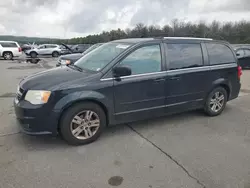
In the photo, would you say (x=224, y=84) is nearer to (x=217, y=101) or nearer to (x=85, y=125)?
(x=217, y=101)

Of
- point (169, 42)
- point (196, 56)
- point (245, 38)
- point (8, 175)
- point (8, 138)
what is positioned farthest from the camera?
point (245, 38)

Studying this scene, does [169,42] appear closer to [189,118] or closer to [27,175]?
[189,118]

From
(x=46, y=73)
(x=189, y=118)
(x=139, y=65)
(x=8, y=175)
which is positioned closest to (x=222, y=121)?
(x=189, y=118)

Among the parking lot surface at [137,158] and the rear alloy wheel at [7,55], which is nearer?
the parking lot surface at [137,158]

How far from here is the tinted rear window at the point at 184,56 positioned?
4082 mm

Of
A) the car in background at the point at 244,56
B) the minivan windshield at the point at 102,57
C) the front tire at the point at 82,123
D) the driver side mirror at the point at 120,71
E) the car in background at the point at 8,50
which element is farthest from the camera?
the car in background at the point at 8,50

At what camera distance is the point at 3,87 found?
7.52 meters

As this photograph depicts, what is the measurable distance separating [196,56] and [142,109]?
1.65 metres

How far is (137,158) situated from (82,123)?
102 cm

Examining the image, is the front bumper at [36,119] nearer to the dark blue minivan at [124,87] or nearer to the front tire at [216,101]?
the dark blue minivan at [124,87]

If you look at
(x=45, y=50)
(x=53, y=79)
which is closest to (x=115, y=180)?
(x=53, y=79)

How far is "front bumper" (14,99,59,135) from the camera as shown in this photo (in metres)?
3.16

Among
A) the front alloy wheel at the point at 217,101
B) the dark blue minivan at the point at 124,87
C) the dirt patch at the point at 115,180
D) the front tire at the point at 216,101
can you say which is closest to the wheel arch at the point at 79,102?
the dark blue minivan at the point at 124,87

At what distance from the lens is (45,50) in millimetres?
26094
